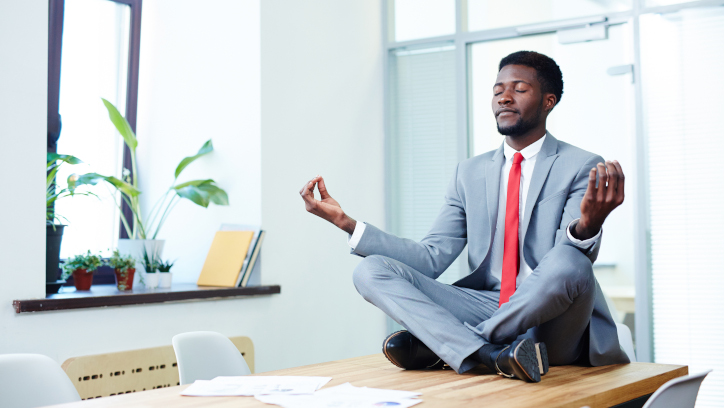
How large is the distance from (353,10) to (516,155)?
2.09m

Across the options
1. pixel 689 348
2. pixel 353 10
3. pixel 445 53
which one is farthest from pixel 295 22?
pixel 689 348

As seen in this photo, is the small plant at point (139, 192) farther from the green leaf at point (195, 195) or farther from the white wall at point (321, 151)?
the white wall at point (321, 151)

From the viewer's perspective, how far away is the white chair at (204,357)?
2.05 meters

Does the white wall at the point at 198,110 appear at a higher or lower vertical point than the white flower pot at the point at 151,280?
higher

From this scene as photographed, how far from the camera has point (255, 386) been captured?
167cm

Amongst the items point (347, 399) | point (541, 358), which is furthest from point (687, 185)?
point (347, 399)

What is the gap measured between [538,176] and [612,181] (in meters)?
0.46

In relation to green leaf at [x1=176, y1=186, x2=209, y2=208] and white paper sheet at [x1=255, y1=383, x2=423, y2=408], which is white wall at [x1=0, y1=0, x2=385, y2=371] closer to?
green leaf at [x1=176, y1=186, x2=209, y2=208]

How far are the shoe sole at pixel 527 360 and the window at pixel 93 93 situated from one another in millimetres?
2413

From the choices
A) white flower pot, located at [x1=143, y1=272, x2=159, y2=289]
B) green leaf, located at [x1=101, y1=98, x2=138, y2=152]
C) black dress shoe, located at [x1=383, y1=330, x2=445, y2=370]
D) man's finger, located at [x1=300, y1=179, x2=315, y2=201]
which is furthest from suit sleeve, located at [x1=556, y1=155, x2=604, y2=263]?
green leaf, located at [x1=101, y1=98, x2=138, y2=152]

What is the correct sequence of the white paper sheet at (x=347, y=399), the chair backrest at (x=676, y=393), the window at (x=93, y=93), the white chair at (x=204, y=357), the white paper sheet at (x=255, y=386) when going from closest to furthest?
the chair backrest at (x=676, y=393) < the white paper sheet at (x=347, y=399) < the white paper sheet at (x=255, y=386) < the white chair at (x=204, y=357) < the window at (x=93, y=93)

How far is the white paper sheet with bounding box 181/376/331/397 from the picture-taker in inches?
62.9

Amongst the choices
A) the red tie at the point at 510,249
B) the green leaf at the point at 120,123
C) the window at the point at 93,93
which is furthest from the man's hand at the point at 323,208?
the window at the point at 93,93

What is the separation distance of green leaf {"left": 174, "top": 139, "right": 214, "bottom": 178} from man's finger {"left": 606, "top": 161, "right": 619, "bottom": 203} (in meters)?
2.22
